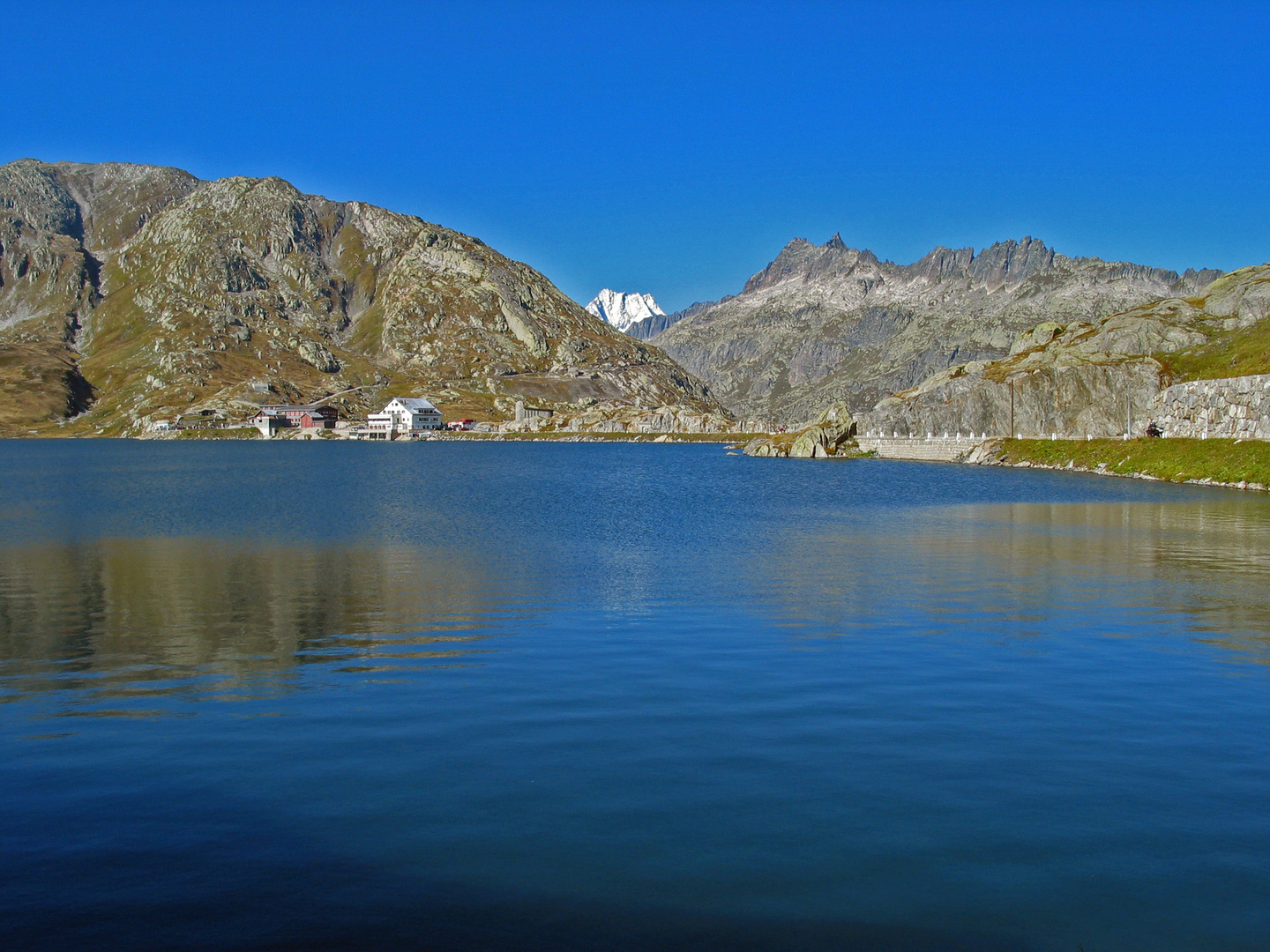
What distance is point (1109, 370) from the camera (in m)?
159

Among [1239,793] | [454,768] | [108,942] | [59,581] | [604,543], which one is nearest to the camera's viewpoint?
[108,942]

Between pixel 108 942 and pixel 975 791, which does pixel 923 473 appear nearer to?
pixel 975 791

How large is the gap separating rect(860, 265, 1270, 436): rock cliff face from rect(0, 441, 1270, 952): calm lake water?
4931 inches

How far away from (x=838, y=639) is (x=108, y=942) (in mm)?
19996

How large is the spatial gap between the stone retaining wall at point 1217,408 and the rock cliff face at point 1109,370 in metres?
10.7

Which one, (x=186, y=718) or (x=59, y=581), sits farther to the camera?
(x=59, y=581)

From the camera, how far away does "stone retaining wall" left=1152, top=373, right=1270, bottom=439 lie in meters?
103

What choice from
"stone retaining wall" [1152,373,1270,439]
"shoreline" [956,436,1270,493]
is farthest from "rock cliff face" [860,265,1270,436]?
"shoreline" [956,436,1270,493]

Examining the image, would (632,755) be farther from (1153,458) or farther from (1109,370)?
(1109,370)

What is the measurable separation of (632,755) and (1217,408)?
120 meters

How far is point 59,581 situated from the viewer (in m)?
37.0

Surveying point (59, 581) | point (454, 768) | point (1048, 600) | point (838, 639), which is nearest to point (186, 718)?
point (454, 768)

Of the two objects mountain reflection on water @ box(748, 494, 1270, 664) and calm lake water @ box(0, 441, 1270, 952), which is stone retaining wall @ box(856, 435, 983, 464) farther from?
calm lake water @ box(0, 441, 1270, 952)

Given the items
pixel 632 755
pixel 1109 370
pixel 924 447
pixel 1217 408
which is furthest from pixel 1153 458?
pixel 632 755
